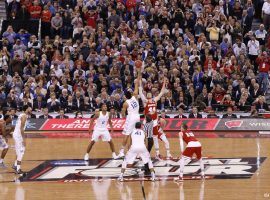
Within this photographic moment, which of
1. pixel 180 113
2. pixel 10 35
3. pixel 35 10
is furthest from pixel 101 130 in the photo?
pixel 35 10

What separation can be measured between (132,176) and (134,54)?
46.2ft

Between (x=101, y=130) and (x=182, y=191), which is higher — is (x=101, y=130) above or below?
above

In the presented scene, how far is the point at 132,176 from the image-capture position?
2636 cm

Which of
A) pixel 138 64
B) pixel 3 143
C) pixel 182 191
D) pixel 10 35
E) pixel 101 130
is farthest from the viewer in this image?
pixel 10 35

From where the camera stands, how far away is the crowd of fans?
123 ft

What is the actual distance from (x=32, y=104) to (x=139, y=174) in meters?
12.2

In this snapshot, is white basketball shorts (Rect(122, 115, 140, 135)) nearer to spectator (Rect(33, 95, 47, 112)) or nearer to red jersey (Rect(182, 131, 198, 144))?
red jersey (Rect(182, 131, 198, 144))

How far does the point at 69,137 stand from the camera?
116 feet

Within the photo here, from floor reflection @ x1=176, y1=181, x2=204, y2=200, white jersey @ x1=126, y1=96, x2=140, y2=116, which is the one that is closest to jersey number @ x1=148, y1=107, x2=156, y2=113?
white jersey @ x1=126, y1=96, x2=140, y2=116

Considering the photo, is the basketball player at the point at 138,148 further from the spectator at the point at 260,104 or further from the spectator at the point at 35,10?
the spectator at the point at 35,10

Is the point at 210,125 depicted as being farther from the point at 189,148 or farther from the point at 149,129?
the point at 189,148

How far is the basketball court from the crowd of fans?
4791 mm

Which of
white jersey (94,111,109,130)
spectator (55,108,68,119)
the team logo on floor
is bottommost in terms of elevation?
the team logo on floor

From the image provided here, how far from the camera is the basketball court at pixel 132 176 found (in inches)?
938
